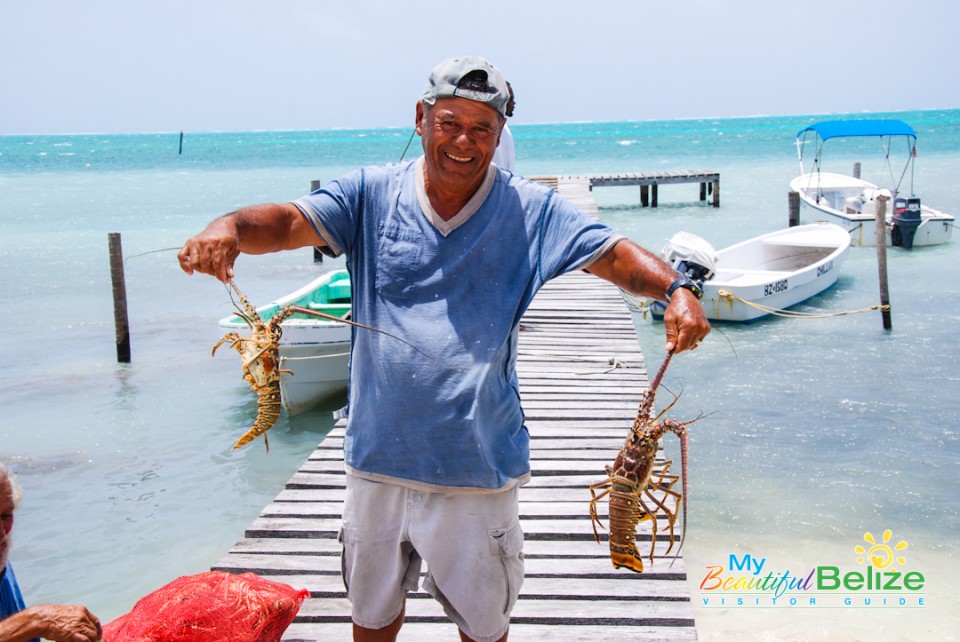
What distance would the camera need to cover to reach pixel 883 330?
Result: 45.0ft

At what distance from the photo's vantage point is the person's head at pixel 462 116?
247 cm

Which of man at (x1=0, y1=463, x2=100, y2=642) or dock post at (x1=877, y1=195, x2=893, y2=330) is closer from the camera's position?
man at (x1=0, y1=463, x2=100, y2=642)

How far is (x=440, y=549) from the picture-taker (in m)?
2.64

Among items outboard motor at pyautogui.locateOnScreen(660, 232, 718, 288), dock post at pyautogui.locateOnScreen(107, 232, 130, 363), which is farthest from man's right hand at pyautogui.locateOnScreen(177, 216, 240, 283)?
outboard motor at pyautogui.locateOnScreen(660, 232, 718, 288)

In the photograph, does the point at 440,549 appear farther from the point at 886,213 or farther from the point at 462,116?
the point at 886,213

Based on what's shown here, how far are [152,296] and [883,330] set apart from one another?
45.7 ft

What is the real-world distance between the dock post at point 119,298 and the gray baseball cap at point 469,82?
10.5m

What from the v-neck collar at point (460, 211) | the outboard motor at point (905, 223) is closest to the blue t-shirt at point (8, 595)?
the v-neck collar at point (460, 211)

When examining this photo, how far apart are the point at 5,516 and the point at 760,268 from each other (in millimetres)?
15693

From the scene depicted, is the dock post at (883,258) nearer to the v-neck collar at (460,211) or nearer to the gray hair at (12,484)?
the v-neck collar at (460,211)

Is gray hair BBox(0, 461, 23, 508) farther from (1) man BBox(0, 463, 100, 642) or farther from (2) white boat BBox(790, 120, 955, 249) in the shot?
(2) white boat BBox(790, 120, 955, 249)

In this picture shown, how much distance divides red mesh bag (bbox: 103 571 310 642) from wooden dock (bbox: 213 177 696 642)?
30 cm

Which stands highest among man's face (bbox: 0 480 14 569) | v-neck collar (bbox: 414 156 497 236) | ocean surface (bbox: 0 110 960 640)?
v-neck collar (bbox: 414 156 497 236)

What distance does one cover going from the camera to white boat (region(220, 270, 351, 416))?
31.4ft
